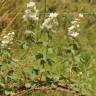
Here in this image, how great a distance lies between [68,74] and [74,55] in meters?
0.24

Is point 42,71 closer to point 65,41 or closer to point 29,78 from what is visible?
point 29,78

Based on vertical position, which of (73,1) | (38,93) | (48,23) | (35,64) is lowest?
(38,93)

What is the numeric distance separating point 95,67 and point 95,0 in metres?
2.16

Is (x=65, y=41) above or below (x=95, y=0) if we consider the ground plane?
below

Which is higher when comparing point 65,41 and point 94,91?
point 65,41

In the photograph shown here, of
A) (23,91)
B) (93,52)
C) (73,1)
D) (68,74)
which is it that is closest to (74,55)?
(68,74)

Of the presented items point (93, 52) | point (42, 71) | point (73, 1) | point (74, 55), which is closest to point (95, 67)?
point (93, 52)

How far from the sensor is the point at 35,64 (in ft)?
12.2

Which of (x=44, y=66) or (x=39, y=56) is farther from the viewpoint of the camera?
(x=44, y=66)

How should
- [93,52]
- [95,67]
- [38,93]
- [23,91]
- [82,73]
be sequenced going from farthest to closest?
1. [93,52]
2. [95,67]
3. [82,73]
4. [38,93]
5. [23,91]

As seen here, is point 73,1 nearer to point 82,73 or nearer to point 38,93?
point 82,73

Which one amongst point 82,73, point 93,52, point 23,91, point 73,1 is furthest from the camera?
point 73,1

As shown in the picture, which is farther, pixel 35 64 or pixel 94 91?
pixel 94 91

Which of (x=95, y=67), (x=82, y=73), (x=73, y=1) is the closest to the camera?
(x=82, y=73)
